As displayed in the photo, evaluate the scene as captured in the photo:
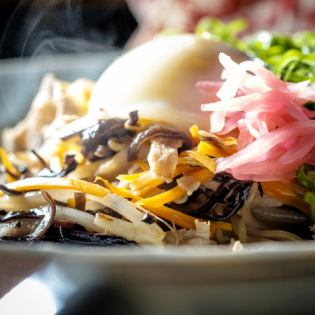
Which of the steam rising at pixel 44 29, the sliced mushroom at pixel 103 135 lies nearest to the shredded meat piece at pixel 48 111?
the steam rising at pixel 44 29

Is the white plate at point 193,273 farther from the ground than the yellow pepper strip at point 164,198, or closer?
farther from the ground

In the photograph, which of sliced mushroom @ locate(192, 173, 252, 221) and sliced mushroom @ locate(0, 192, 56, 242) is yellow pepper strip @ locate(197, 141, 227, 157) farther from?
sliced mushroom @ locate(0, 192, 56, 242)

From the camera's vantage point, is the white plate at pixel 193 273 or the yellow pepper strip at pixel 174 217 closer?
the white plate at pixel 193 273

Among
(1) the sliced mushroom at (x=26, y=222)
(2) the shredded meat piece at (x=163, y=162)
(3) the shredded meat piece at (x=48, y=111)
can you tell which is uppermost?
(2) the shredded meat piece at (x=163, y=162)

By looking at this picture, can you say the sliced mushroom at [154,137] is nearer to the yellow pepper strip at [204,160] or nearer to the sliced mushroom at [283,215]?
the yellow pepper strip at [204,160]

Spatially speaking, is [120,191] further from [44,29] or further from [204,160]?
[44,29]

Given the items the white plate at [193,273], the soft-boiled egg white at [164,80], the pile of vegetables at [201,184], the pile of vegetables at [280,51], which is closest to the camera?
the white plate at [193,273]
